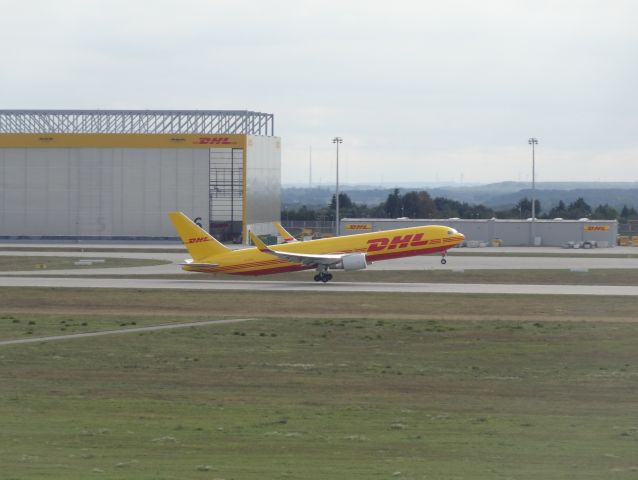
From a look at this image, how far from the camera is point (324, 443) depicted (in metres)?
24.0

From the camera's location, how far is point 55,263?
297ft

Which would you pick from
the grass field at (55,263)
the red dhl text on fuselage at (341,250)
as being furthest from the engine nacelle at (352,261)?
the grass field at (55,263)

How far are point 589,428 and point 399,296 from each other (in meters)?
36.1

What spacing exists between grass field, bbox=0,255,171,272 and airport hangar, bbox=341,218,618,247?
129 feet

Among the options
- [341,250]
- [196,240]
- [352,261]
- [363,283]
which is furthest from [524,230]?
[196,240]

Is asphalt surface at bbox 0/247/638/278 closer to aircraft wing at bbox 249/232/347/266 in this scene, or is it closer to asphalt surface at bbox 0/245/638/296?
asphalt surface at bbox 0/245/638/296

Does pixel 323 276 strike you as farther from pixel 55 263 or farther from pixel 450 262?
pixel 55 263

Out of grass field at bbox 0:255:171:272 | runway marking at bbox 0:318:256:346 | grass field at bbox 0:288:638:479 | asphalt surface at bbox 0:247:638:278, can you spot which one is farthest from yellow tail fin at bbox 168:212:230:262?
runway marking at bbox 0:318:256:346

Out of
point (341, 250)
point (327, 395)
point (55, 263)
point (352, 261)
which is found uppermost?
point (341, 250)

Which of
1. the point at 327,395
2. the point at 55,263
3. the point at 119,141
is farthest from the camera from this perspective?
the point at 119,141

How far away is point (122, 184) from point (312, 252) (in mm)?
62111

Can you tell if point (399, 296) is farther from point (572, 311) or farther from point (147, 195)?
point (147, 195)

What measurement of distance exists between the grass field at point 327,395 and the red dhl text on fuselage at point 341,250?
17.2 meters

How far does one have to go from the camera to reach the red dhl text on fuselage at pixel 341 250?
2827 inches
